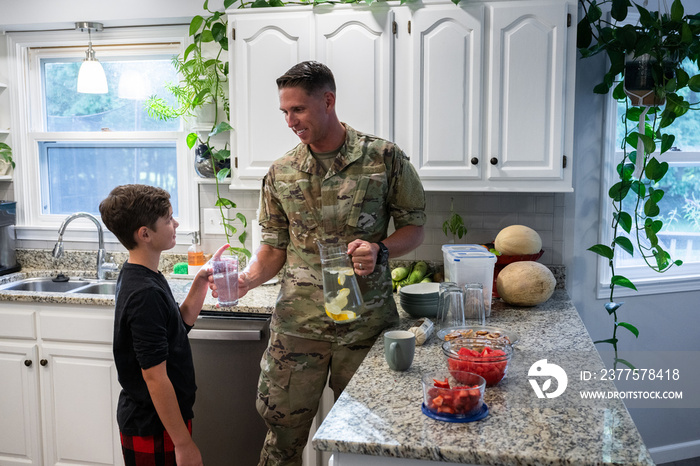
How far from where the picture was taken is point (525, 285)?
2.51 metres

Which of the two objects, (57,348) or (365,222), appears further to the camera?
(57,348)

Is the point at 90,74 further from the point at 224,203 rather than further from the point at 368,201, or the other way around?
the point at 368,201

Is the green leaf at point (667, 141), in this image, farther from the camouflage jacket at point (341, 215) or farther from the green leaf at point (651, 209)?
the camouflage jacket at point (341, 215)

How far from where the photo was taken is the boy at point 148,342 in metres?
1.85

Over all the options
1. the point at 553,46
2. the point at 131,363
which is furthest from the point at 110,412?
the point at 553,46

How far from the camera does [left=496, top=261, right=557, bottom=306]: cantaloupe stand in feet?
8.24

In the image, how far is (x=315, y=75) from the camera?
2115 millimetres

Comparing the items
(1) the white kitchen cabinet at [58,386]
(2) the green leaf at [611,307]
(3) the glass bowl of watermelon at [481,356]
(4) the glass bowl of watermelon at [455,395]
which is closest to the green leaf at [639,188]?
(2) the green leaf at [611,307]

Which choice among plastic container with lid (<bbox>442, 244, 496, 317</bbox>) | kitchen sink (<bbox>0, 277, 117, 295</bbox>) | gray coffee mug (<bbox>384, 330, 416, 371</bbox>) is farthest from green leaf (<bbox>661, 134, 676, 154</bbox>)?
kitchen sink (<bbox>0, 277, 117, 295</bbox>)

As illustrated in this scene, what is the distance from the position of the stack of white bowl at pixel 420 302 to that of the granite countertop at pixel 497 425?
21.2 inches

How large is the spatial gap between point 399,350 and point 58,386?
2065mm

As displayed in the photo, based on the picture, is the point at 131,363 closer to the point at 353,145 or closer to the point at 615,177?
the point at 353,145

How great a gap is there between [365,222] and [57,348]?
1.76 metres

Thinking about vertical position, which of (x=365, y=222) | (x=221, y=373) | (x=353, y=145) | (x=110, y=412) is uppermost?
(x=353, y=145)
